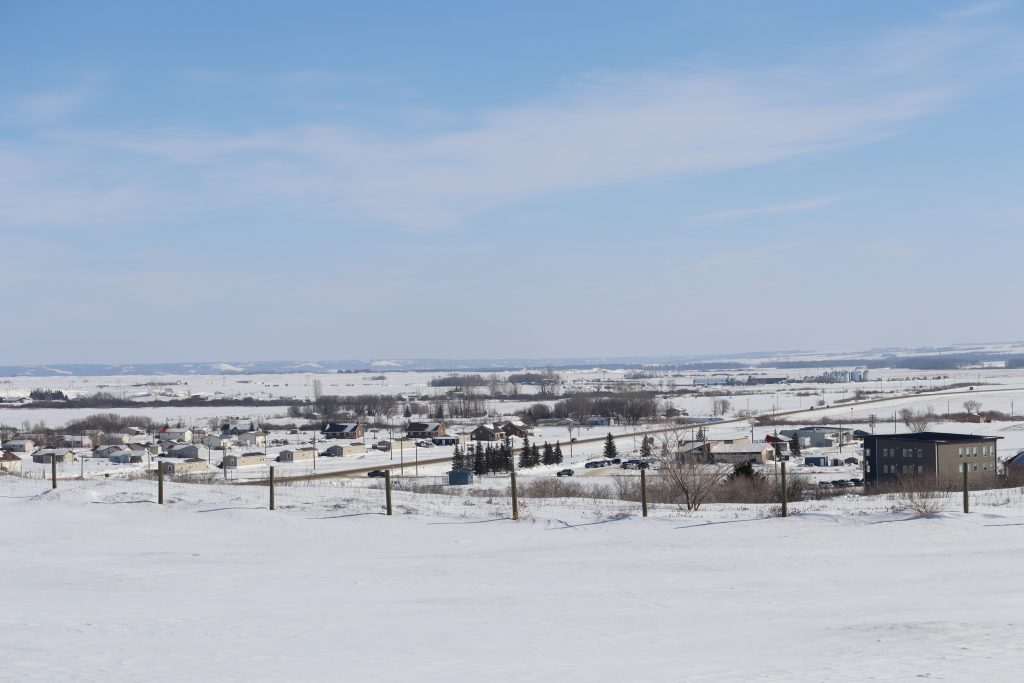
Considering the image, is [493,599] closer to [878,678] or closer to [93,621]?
[93,621]

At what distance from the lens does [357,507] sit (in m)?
17.6

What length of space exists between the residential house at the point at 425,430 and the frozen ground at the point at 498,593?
2094 inches

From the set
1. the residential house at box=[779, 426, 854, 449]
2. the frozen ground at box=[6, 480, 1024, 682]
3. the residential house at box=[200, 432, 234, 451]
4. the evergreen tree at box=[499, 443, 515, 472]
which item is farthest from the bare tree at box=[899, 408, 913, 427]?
the frozen ground at box=[6, 480, 1024, 682]

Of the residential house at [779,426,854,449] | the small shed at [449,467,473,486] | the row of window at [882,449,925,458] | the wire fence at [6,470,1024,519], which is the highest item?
the wire fence at [6,470,1024,519]

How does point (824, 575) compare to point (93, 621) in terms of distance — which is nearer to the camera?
point (93, 621)

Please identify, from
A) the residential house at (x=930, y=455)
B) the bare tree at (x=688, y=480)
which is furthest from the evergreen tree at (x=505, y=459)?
the bare tree at (x=688, y=480)

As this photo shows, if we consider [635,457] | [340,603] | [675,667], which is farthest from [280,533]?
[635,457]

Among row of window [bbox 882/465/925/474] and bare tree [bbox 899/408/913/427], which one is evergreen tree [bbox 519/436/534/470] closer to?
row of window [bbox 882/465/925/474]

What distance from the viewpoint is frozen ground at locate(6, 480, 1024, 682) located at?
7680 millimetres

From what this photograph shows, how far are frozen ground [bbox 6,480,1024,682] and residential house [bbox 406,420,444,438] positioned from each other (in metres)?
53.2

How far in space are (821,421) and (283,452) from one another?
41680 millimetres

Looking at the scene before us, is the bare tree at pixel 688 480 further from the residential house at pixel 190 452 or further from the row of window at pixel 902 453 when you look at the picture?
the residential house at pixel 190 452

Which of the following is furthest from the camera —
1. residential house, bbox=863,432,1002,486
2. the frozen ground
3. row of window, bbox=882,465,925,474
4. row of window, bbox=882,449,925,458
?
row of window, bbox=882,449,925,458

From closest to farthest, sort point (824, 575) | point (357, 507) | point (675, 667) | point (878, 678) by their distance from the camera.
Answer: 1. point (878, 678)
2. point (675, 667)
3. point (824, 575)
4. point (357, 507)
